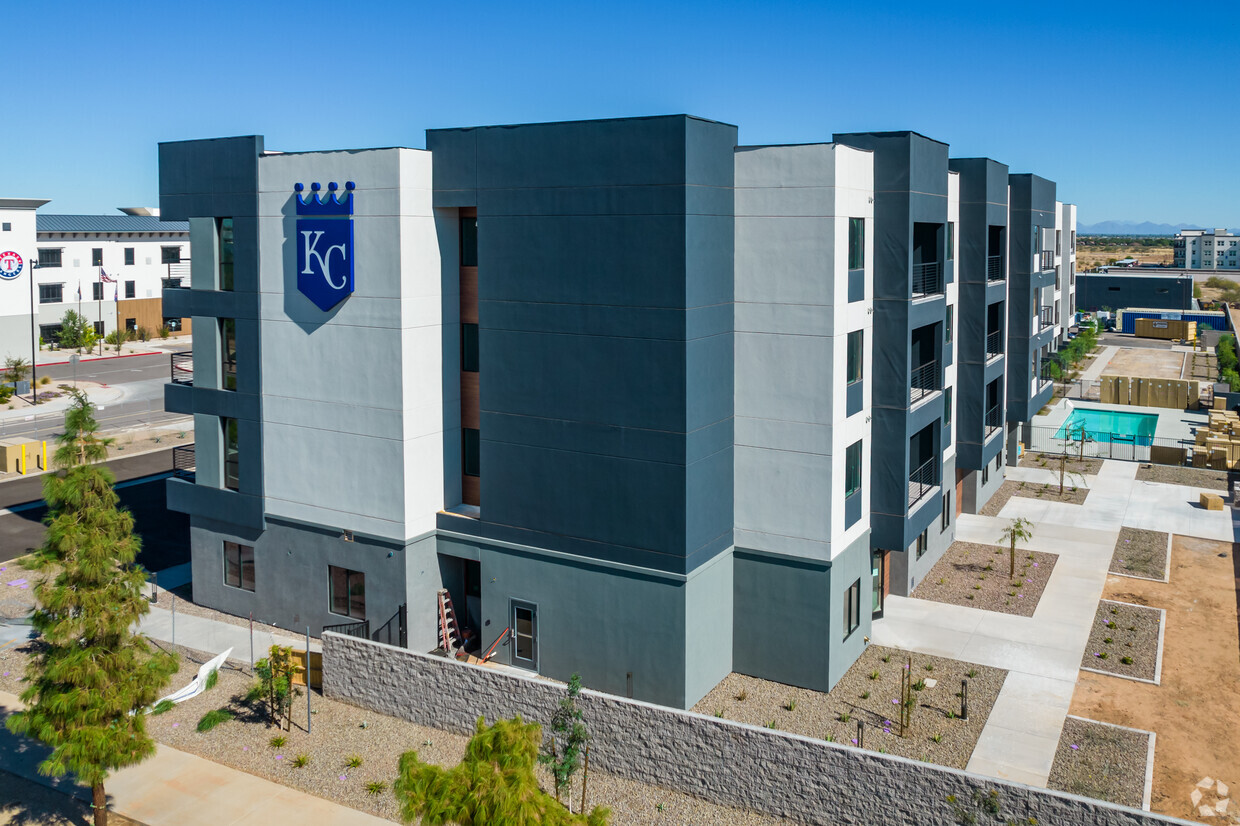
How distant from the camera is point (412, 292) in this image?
25.5 meters

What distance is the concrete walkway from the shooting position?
73.3 feet

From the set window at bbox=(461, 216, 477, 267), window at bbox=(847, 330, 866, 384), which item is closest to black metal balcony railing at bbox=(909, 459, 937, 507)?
window at bbox=(847, 330, 866, 384)

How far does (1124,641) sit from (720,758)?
14127 millimetres

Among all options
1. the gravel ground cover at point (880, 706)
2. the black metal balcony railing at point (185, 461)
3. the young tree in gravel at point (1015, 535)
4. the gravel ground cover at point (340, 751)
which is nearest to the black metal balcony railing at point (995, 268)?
the young tree in gravel at point (1015, 535)

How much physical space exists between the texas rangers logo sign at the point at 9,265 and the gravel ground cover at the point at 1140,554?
75.7 meters

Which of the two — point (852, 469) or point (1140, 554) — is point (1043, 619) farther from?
point (852, 469)

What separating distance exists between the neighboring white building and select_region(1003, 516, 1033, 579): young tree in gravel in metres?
65.4

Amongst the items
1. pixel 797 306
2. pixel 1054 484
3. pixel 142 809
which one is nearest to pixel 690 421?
pixel 797 306

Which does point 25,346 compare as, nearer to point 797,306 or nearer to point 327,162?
point 327,162

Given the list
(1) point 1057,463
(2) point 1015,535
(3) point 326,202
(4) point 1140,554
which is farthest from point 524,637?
(1) point 1057,463

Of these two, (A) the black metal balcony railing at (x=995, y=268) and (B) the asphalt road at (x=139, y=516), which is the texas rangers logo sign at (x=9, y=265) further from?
(A) the black metal balcony railing at (x=995, y=268)

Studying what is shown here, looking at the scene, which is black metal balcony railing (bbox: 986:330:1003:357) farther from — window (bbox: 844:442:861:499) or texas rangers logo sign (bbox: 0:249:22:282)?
texas rangers logo sign (bbox: 0:249:22:282)

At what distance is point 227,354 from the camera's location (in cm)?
2892

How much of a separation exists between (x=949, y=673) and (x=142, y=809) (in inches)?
714
